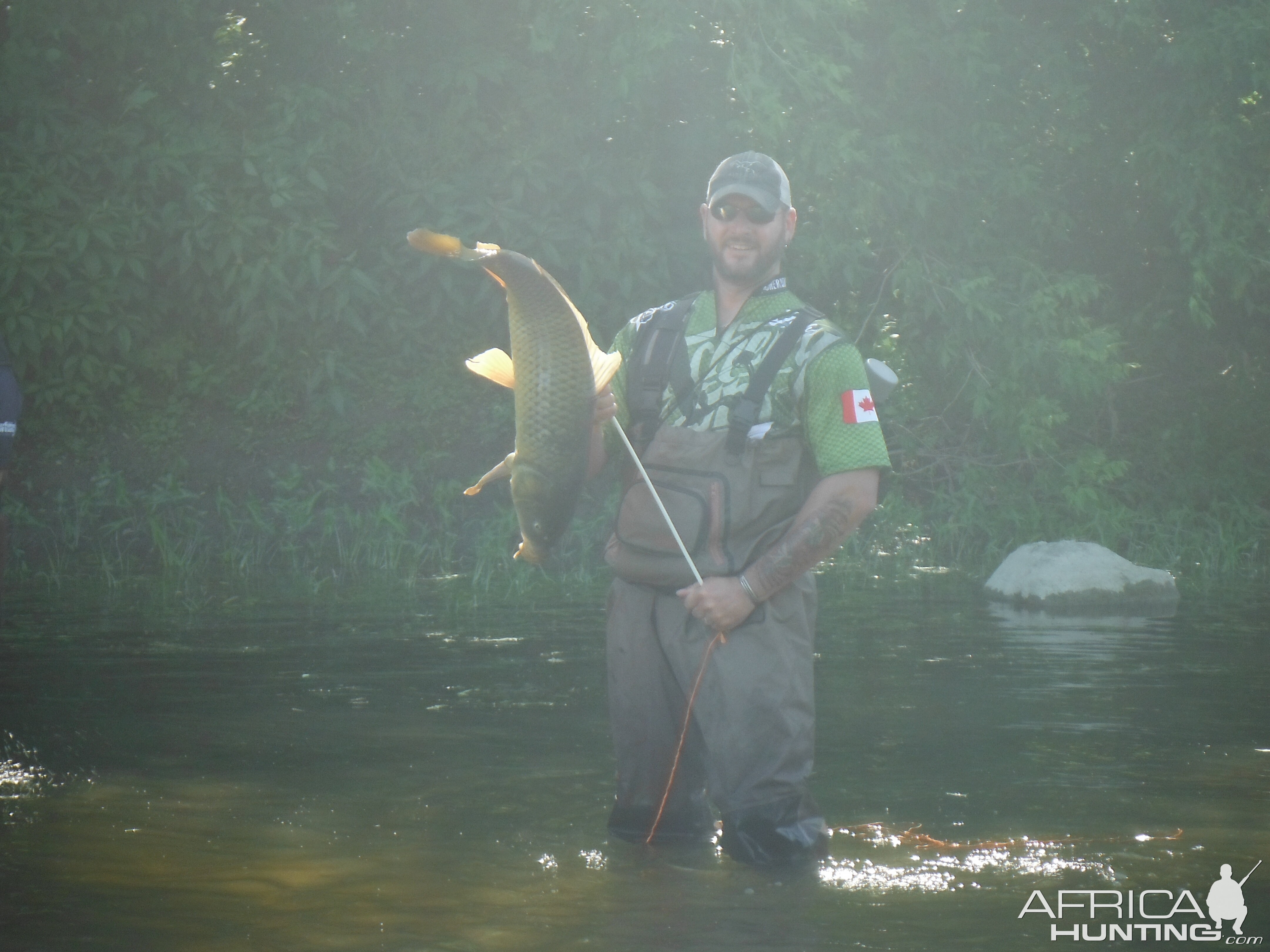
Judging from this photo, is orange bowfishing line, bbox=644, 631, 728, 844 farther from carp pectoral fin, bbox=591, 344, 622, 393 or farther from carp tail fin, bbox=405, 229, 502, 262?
carp tail fin, bbox=405, 229, 502, 262

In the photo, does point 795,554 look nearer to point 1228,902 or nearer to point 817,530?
point 817,530

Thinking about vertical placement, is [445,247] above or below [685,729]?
above

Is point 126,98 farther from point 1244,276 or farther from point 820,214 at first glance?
point 1244,276

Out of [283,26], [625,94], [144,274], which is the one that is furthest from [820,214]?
[144,274]

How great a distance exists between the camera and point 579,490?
3.92m

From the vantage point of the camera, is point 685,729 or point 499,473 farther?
point 685,729

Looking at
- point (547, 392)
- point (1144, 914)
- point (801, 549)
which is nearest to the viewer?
point (547, 392)

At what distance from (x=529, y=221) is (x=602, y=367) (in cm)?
839

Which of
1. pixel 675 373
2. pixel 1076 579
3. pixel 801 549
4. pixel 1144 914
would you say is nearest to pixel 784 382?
pixel 675 373

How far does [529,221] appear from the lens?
1212 centimetres

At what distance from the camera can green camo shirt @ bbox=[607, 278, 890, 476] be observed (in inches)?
162

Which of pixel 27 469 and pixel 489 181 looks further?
pixel 27 469

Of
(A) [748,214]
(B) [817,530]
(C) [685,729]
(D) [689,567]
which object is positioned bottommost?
(C) [685,729]

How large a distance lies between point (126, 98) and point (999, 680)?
26.5 ft
